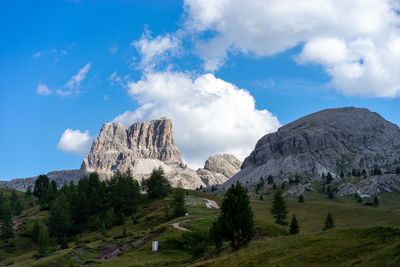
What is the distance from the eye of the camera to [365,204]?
17200 cm

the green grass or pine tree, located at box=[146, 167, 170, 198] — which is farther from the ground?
pine tree, located at box=[146, 167, 170, 198]

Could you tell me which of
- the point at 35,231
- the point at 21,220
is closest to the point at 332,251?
the point at 35,231

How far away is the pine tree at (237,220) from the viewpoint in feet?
162

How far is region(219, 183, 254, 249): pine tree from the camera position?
49406 millimetres

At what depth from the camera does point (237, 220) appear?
163 ft

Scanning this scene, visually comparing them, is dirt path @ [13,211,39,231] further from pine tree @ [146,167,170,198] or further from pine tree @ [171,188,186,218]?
pine tree @ [171,188,186,218]

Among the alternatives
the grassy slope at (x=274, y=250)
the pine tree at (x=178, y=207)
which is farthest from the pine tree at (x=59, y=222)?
the pine tree at (x=178, y=207)

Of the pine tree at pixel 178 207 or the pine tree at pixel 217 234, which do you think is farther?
the pine tree at pixel 178 207

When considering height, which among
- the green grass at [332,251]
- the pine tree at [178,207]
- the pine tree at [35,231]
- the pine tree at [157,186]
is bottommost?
the pine tree at [35,231]

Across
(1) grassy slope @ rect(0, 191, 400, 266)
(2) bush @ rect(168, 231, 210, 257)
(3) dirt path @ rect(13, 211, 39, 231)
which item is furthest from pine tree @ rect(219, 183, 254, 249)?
(3) dirt path @ rect(13, 211, 39, 231)

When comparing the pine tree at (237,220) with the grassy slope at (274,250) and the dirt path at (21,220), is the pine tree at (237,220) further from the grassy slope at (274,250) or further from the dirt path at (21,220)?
the dirt path at (21,220)

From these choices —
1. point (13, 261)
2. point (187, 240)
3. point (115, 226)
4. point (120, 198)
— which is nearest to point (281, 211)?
point (187, 240)

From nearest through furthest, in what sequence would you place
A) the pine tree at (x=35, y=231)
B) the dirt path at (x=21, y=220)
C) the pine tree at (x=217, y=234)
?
the pine tree at (x=217, y=234) < the pine tree at (x=35, y=231) < the dirt path at (x=21, y=220)

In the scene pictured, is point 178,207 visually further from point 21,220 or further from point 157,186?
point 21,220
